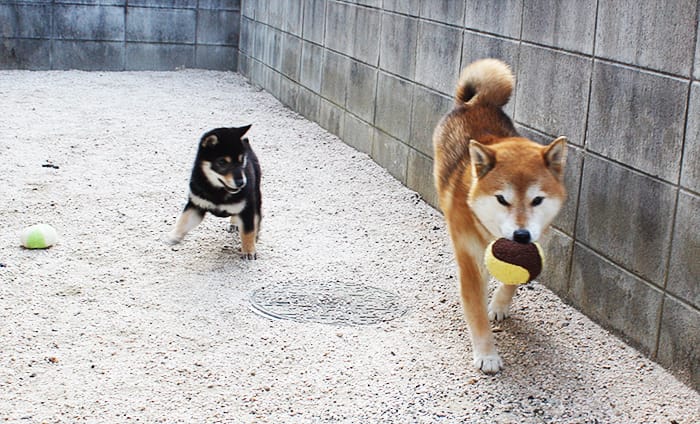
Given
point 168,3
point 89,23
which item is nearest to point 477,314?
point 168,3

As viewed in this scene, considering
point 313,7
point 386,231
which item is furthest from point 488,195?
point 313,7

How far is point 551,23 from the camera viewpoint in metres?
4.49

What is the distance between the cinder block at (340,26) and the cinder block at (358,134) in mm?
531

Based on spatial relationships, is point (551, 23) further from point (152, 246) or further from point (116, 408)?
point (116, 408)

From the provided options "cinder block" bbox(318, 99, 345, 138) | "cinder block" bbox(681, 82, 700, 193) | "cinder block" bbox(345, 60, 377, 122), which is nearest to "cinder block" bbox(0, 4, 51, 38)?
"cinder block" bbox(318, 99, 345, 138)

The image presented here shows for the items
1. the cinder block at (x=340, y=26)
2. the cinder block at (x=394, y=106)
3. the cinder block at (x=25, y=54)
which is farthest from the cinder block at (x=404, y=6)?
the cinder block at (x=25, y=54)

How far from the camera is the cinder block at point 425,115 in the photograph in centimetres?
578

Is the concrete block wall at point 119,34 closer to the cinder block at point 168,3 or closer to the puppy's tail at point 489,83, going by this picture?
the cinder block at point 168,3

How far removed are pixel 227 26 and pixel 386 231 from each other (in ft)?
21.3

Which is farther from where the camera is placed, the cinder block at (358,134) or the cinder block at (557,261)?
the cinder block at (358,134)

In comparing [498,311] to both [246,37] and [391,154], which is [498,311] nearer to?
[391,154]

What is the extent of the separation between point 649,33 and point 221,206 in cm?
219

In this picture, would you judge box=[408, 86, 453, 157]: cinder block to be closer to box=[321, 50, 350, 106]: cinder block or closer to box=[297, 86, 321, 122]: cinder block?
box=[321, 50, 350, 106]: cinder block

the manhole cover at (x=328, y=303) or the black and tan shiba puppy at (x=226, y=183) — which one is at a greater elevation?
the black and tan shiba puppy at (x=226, y=183)
